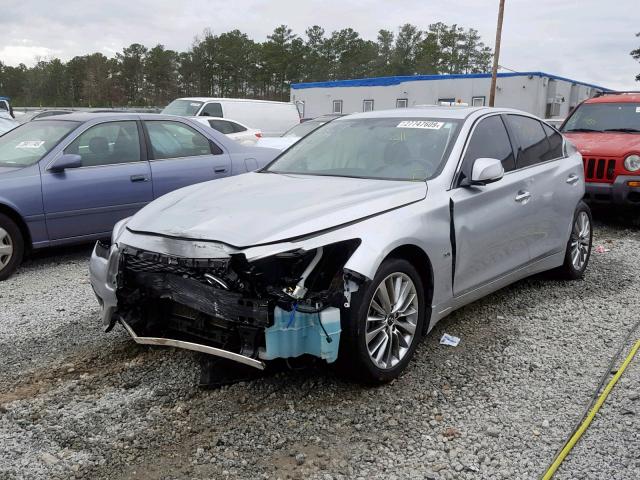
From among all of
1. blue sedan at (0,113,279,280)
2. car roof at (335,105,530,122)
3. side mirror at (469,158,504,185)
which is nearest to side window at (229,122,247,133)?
blue sedan at (0,113,279,280)

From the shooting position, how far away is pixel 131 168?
6.52m

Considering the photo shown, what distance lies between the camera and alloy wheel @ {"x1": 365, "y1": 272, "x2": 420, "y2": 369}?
3.37 m

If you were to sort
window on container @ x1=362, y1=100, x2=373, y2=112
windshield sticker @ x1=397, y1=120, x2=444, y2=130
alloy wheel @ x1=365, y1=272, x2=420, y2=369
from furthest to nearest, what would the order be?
window on container @ x1=362, y1=100, x2=373, y2=112 < windshield sticker @ x1=397, y1=120, x2=444, y2=130 < alloy wheel @ x1=365, y1=272, x2=420, y2=369

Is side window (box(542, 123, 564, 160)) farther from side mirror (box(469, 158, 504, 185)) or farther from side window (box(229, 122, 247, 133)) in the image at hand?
side window (box(229, 122, 247, 133))

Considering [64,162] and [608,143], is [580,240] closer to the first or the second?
[608,143]

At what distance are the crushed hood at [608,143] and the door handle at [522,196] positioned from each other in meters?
4.37

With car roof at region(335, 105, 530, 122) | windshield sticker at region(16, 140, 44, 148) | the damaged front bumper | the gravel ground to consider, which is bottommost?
the gravel ground

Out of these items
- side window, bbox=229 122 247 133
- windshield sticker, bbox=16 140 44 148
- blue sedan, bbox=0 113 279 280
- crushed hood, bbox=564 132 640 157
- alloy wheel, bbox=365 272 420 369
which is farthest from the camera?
side window, bbox=229 122 247 133

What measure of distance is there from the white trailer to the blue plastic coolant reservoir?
22845mm

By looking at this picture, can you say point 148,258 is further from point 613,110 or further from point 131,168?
point 613,110

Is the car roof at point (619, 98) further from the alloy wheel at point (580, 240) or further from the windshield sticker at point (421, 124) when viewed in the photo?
the windshield sticker at point (421, 124)

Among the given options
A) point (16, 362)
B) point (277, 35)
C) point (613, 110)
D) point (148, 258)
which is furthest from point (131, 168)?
point (277, 35)

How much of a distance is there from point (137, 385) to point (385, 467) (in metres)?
1.61

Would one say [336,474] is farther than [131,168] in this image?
No
